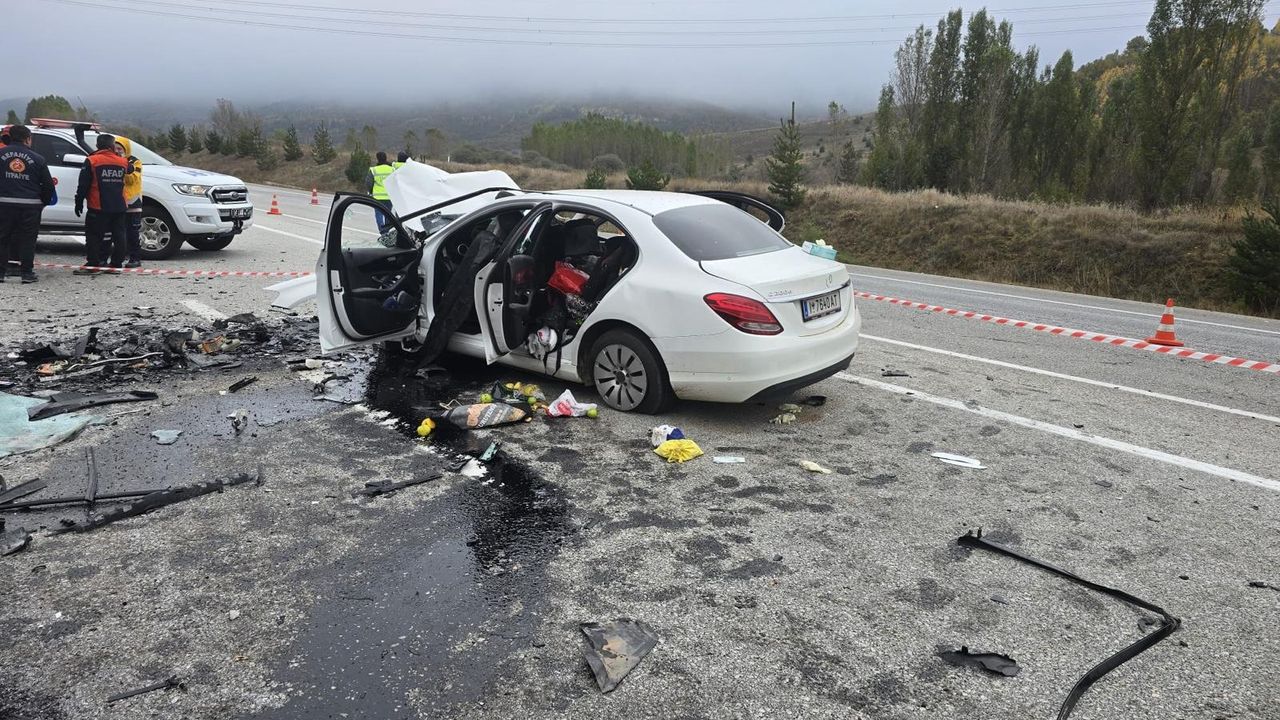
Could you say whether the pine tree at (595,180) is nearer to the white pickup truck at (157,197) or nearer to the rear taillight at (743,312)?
the white pickup truck at (157,197)

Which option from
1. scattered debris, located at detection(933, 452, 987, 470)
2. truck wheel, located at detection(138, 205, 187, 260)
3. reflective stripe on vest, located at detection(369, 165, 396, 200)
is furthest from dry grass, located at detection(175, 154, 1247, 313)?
truck wheel, located at detection(138, 205, 187, 260)

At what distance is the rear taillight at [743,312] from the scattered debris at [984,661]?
250 centimetres

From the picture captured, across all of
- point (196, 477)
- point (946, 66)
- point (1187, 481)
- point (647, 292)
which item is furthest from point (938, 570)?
point (946, 66)

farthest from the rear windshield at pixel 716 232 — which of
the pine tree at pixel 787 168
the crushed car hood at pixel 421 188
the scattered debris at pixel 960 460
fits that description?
the pine tree at pixel 787 168

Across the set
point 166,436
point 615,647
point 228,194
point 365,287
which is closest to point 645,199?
point 365,287

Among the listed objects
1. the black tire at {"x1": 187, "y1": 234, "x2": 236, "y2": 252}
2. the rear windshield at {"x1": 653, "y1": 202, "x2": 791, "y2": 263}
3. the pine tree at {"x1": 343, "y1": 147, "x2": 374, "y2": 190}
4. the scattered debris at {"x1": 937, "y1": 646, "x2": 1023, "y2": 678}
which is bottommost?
the scattered debris at {"x1": 937, "y1": 646, "x2": 1023, "y2": 678}

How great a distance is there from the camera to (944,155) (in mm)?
33781

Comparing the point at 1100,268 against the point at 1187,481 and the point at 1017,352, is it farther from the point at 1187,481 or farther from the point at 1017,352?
the point at 1187,481

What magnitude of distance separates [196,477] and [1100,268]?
65.8ft

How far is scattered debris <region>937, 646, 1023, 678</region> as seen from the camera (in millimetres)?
2990

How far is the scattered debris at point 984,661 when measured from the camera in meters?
2.99

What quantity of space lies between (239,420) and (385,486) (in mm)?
1656

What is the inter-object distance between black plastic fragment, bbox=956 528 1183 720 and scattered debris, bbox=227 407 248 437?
445 centimetres

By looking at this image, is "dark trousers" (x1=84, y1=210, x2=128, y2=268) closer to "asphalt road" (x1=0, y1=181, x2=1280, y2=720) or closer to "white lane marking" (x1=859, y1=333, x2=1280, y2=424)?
"asphalt road" (x1=0, y1=181, x2=1280, y2=720)
